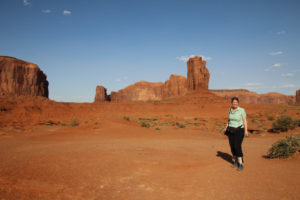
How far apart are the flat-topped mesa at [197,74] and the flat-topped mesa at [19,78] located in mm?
47664

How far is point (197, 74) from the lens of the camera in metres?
65.6

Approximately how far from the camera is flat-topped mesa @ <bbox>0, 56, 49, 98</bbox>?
4716 centimetres

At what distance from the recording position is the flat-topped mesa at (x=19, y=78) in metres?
47.2

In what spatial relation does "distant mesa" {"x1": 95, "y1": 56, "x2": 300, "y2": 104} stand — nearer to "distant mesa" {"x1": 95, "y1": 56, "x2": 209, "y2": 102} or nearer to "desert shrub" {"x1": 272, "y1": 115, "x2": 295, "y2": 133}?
"distant mesa" {"x1": 95, "y1": 56, "x2": 209, "y2": 102}

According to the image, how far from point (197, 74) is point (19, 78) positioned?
52.1 meters

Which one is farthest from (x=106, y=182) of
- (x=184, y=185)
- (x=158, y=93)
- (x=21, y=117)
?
(x=158, y=93)

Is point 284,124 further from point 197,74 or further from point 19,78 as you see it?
Answer: point 19,78

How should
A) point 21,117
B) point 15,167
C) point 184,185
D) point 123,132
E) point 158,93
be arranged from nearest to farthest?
point 184,185
point 15,167
point 123,132
point 21,117
point 158,93

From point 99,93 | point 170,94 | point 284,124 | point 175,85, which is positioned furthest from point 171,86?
point 284,124

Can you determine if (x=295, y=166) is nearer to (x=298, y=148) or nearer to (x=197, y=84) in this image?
(x=298, y=148)

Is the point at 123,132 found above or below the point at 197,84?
below

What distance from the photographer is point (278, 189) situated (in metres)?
3.51

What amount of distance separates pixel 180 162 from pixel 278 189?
9.00ft

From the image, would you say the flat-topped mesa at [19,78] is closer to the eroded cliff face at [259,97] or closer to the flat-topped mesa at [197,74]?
the flat-topped mesa at [197,74]
